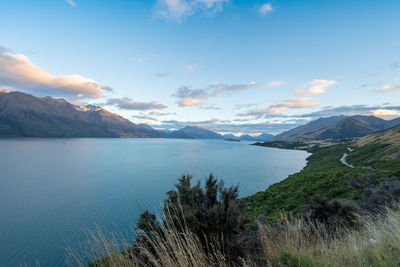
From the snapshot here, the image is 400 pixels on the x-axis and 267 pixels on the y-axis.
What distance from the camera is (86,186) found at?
37.1 m

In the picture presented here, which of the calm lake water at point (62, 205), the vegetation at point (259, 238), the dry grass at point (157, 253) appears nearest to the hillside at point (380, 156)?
the calm lake water at point (62, 205)

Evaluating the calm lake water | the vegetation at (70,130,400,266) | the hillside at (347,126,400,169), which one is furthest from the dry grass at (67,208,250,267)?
the hillside at (347,126,400,169)

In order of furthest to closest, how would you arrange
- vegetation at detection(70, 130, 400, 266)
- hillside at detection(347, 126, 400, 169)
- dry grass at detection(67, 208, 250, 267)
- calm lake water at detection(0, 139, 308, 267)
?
hillside at detection(347, 126, 400, 169) → calm lake water at detection(0, 139, 308, 267) → vegetation at detection(70, 130, 400, 266) → dry grass at detection(67, 208, 250, 267)

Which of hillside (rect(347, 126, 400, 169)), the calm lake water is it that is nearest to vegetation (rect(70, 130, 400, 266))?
the calm lake water

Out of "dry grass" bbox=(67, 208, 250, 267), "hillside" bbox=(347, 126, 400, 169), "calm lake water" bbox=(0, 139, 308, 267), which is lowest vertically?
"calm lake water" bbox=(0, 139, 308, 267)

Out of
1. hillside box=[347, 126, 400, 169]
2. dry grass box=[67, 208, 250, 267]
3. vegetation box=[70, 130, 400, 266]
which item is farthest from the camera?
hillside box=[347, 126, 400, 169]

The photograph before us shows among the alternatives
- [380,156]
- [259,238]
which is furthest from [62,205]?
[380,156]

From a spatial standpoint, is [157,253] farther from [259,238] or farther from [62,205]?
[62,205]

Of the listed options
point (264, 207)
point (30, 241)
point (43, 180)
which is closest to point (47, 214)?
point (30, 241)

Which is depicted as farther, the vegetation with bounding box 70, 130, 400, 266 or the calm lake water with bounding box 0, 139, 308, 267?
the calm lake water with bounding box 0, 139, 308, 267

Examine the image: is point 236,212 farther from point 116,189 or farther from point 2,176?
point 2,176

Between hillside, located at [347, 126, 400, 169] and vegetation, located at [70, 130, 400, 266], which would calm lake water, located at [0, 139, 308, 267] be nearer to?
vegetation, located at [70, 130, 400, 266]

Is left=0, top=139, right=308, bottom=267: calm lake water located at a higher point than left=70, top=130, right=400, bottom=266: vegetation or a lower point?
lower

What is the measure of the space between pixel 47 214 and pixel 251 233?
2863cm
